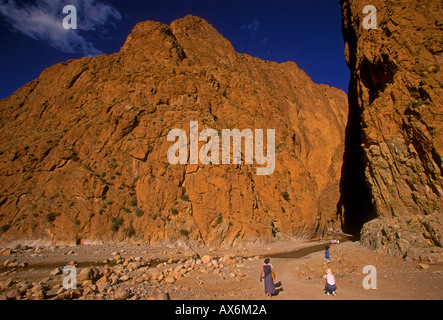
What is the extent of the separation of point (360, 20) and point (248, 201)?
2653 cm

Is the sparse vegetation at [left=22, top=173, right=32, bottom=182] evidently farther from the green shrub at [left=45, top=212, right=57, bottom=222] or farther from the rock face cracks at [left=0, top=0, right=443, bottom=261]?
the green shrub at [left=45, top=212, right=57, bottom=222]

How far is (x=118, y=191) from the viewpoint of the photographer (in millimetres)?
25297

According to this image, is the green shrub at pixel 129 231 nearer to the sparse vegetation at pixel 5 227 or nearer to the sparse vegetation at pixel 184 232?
the sparse vegetation at pixel 184 232

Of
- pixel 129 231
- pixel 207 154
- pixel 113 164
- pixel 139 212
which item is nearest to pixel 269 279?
pixel 129 231

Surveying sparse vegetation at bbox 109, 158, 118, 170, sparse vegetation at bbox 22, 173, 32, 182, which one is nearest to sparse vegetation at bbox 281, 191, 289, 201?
sparse vegetation at bbox 109, 158, 118, 170

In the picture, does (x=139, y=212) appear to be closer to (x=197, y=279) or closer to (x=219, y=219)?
(x=219, y=219)

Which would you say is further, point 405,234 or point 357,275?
point 405,234

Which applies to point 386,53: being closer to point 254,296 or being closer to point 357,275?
point 357,275

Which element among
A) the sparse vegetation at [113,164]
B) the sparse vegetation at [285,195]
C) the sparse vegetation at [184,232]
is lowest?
the sparse vegetation at [184,232]

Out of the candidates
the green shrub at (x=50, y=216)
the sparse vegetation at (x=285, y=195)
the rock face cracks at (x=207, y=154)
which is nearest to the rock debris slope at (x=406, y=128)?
the rock face cracks at (x=207, y=154)

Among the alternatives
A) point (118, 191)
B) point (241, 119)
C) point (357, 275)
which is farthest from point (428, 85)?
point (118, 191)

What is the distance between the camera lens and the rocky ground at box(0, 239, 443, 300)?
29.0 feet

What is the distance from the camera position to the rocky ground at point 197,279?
29.0ft

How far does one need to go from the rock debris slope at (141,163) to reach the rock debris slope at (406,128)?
1258cm
